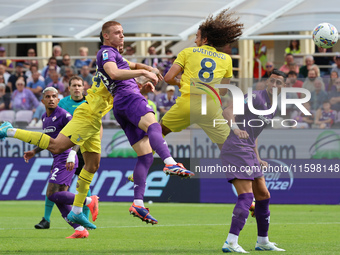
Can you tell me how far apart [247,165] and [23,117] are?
10855mm

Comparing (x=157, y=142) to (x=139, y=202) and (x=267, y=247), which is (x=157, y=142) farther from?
(x=267, y=247)

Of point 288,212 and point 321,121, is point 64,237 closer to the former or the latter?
point 288,212

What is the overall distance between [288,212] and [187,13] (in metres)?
8.15

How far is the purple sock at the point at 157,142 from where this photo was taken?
8.59 meters

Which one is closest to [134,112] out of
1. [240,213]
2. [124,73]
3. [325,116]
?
[124,73]

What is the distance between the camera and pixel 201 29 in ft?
30.9

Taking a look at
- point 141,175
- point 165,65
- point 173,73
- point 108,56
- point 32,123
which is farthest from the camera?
point 165,65

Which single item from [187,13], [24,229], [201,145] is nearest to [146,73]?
[24,229]

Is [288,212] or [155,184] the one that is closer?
[288,212]

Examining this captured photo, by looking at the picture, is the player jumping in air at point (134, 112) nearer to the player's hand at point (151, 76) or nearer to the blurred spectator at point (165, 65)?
the player's hand at point (151, 76)

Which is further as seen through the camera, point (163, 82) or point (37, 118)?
point (163, 82)

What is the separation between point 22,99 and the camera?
741 inches

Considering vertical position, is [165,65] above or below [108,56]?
above

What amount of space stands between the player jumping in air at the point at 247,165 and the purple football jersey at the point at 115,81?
119cm
